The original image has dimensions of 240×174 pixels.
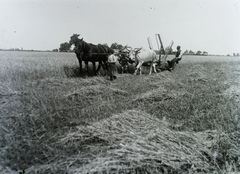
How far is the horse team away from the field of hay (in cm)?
311

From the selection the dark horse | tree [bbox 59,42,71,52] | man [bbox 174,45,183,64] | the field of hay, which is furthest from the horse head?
man [bbox 174,45,183,64]

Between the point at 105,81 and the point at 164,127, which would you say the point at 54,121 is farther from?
the point at 105,81

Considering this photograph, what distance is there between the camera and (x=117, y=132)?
13.3 ft

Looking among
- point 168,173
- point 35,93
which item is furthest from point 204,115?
point 35,93

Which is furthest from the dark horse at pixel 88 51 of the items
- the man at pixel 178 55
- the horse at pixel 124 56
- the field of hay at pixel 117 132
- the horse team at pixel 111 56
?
the man at pixel 178 55

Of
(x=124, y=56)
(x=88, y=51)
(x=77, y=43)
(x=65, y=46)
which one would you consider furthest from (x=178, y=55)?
(x=65, y=46)

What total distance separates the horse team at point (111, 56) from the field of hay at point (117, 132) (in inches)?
122

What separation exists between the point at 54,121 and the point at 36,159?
1330mm

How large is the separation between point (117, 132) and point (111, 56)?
19.2 feet

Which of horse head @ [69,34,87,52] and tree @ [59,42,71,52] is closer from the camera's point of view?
horse head @ [69,34,87,52]

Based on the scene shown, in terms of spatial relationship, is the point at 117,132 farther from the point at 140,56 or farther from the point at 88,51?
the point at 140,56

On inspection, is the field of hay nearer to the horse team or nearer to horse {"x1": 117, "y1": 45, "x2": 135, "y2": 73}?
the horse team

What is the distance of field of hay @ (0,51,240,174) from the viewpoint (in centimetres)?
338

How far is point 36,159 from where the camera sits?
3553 millimetres
